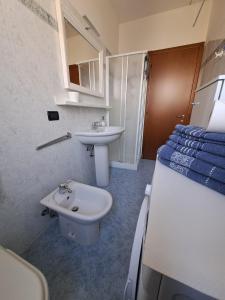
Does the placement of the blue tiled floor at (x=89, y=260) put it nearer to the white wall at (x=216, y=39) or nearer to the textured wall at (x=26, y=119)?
the textured wall at (x=26, y=119)

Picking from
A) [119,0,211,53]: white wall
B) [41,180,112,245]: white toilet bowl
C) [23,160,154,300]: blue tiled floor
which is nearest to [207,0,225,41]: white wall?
[119,0,211,53]: white wall

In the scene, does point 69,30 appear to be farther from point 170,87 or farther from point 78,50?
point 170,87

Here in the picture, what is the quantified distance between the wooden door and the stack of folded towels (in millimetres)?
2269

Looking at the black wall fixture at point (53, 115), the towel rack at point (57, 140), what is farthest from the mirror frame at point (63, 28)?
the towel rack at point (57, 140)

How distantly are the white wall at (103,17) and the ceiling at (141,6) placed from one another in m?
0.11

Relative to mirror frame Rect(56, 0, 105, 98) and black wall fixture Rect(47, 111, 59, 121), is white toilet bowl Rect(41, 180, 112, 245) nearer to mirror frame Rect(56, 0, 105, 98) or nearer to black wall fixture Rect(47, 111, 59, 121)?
black wall fixture Rect(47, 111, 59, 121)

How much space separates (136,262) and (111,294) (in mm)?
544

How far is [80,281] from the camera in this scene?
85 centimetres

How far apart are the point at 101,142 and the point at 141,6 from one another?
2.23m

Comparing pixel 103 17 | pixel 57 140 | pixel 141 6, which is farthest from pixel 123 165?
pixel 141 6

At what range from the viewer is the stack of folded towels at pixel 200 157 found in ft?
0.97

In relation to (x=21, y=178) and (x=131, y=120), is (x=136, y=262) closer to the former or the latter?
(x=21, y=178)

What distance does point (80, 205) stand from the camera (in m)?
1.15

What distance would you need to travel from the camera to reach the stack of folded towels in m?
0.30
